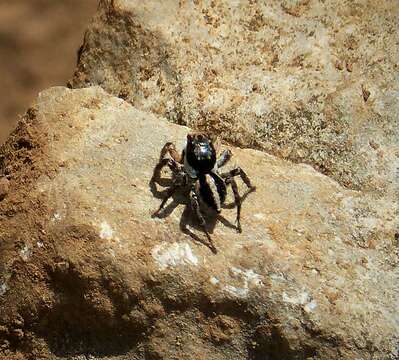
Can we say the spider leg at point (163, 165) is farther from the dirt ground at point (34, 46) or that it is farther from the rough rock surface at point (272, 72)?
the dirt ground at point (34, 46)

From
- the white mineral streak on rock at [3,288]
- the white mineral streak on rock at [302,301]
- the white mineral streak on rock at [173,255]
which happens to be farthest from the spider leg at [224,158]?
the white mineral streak on rock at [3,288]

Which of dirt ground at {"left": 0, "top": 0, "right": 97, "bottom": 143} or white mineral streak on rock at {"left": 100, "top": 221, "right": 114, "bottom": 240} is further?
dirt ground at {"left": 0, "top": 0, "right": 97, "bottom": 143}

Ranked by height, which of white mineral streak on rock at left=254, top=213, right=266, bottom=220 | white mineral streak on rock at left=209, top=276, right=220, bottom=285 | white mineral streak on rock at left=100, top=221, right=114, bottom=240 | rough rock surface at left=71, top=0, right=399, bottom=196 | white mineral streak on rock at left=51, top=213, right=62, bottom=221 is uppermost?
rough rock surface at left=71, top=0, right=399, bottom=196

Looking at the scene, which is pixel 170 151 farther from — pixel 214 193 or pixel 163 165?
pixel 214 193

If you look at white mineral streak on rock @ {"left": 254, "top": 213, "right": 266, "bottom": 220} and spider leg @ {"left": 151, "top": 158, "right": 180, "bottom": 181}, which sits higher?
spider leg @ {"left": 151, "top": 158, "right": 180, "bottom": 181}

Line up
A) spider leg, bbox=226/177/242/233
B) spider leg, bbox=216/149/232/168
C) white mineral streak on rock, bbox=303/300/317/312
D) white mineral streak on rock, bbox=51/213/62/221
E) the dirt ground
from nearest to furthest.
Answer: white mineral streak on rock, bbox=303/300/317/312 → white mineral streak on rock, bbox=51/213/62/221 → spider leg, bbox=226/177/242/233 → spider leg, bbox=216/149/232/168 → the dirt ground

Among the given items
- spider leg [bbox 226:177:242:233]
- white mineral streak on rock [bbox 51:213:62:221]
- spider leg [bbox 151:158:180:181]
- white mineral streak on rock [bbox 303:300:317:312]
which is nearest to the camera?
white mineral streak on rock [bbox 303:300:317:312]

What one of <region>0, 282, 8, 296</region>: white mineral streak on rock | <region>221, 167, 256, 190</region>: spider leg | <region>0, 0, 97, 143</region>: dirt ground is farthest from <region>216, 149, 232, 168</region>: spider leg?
<region>0, 0, 97, 143</region>: dirt ground

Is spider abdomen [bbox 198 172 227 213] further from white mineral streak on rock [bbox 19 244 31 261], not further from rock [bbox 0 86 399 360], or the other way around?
white mineral streak on rock [bbox 19 244 31 261]
